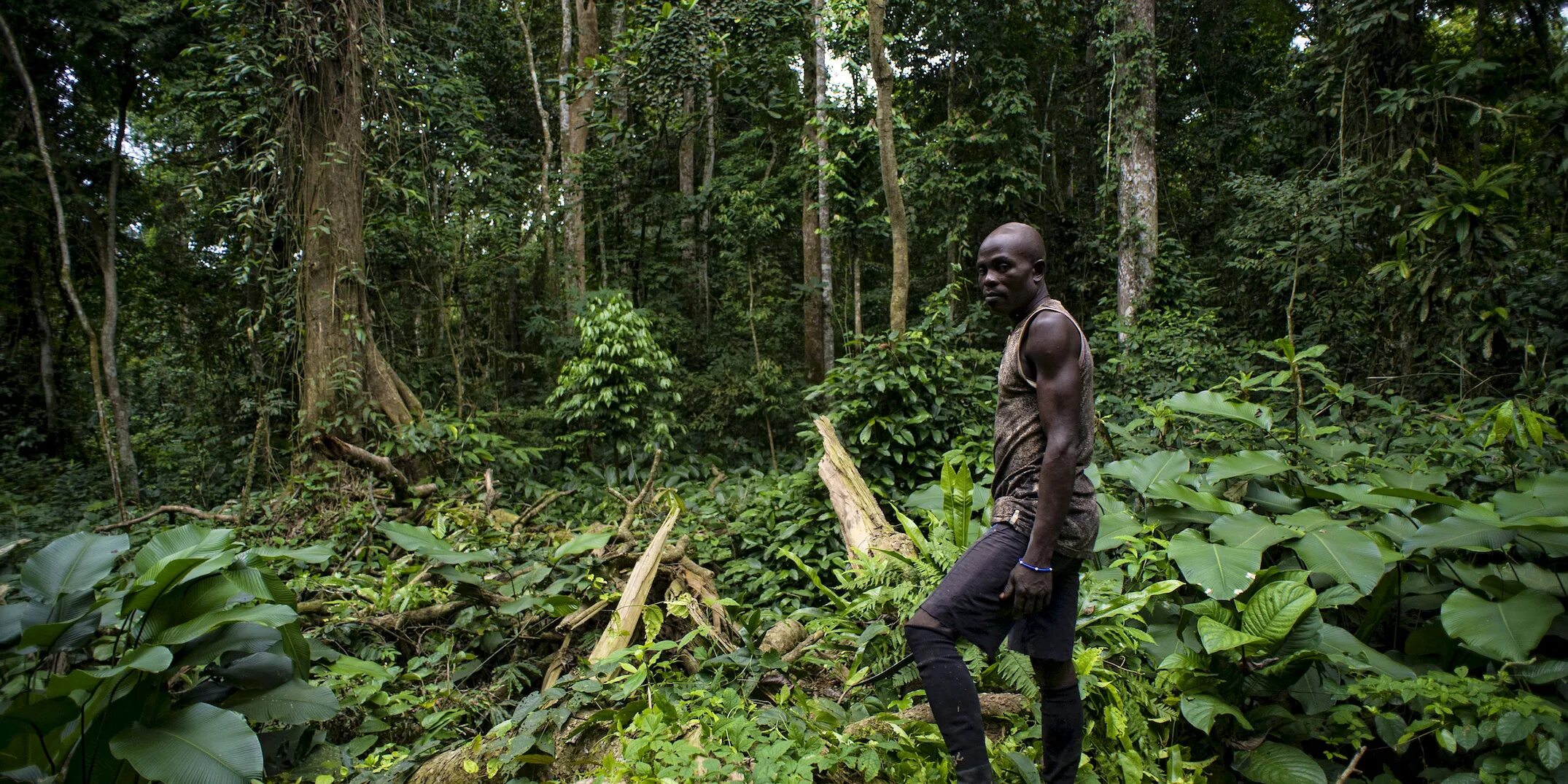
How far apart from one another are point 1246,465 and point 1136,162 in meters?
8.06

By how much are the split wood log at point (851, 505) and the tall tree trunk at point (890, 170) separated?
2.34m

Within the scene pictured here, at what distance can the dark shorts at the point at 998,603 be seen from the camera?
2412mm

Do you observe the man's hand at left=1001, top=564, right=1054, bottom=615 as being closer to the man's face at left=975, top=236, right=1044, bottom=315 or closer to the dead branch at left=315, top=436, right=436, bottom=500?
the man's face at left=975, top=236, right=1044, bottom=315

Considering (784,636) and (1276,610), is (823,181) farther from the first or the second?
(1276,610)

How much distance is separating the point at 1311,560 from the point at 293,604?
14.2 ft

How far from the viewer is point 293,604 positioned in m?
3.32

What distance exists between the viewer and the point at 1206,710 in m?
2.82

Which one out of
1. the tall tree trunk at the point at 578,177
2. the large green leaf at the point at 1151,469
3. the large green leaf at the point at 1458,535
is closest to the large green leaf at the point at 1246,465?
the large green leaf at the point at 1151,469

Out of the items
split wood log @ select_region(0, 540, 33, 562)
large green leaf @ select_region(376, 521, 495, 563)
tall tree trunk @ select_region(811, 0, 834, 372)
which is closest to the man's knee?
large green leaf @ select_region(376, 521, 495, 563)

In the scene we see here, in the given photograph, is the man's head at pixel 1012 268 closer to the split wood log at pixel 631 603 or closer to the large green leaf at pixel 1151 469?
the large green leaf at pixel 1151 469

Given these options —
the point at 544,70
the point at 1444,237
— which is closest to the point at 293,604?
the point at 1444,237

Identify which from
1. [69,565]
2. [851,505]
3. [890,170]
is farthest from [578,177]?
[69,565]

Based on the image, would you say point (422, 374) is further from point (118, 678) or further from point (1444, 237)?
point (1444, 237)

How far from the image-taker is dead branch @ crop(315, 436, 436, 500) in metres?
6.02
